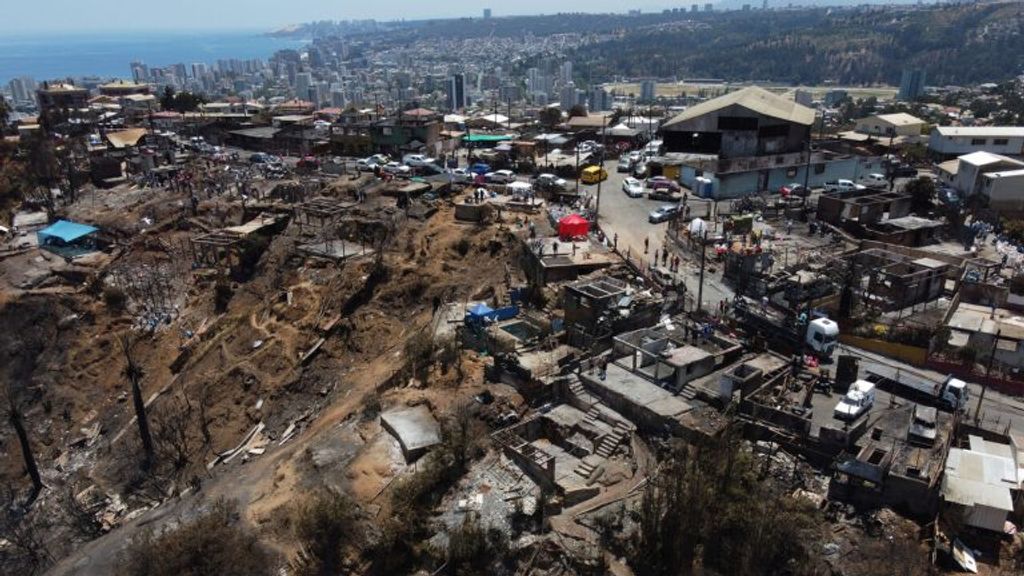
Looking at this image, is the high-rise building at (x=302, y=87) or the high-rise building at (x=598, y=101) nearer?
the high-rise building at (x=598, y=101)

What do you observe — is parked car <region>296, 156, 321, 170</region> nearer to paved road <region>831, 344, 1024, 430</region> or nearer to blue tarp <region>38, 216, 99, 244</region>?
blue tarp <region>38, 216, 99, 244</region>

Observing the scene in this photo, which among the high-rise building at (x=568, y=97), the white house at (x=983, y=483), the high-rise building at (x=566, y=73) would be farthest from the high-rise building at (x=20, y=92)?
the white house at (x=983, y=483)

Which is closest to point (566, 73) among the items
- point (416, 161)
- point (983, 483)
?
point (416, 161)

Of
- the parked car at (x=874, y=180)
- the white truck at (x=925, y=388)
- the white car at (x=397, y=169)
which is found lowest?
the white truck at (x=925, y=388)

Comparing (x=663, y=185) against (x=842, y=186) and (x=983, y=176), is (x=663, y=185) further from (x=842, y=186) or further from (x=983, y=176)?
(x=983, y=176)

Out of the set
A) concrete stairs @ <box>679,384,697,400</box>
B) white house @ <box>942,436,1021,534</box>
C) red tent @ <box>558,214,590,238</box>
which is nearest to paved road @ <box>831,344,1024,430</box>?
white house @ <box>942,436,1021,534</box>

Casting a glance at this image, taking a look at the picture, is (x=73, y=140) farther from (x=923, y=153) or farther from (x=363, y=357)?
(x=923, y=153)

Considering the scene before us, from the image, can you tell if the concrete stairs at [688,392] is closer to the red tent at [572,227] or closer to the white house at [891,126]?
the red tent at [572,227]

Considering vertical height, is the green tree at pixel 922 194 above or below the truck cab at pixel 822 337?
above

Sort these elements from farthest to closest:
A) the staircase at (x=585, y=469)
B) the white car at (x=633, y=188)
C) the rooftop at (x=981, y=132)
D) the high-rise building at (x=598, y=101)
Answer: the high-rise building at (x=598, y=101)
the rooftop at (x=981, y=132)
the white car at (x=633, y=188)
the staircase at (x=585, y=469)
